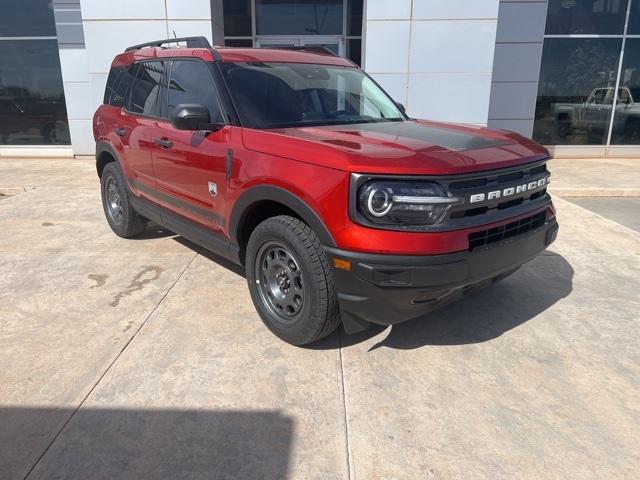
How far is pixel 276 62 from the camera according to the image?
3.96 metres

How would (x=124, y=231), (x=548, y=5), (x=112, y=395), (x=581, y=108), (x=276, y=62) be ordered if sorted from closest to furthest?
(x=112, y=395)
(x=276, y=62)
(x=124, y=231)
(x=548, y=5)
(x=581, y=108)

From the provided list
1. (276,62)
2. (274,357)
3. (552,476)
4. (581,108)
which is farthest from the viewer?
(581,108)

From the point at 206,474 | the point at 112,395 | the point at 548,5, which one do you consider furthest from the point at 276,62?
the point at 548,5

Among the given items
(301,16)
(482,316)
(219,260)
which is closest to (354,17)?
(301,16)

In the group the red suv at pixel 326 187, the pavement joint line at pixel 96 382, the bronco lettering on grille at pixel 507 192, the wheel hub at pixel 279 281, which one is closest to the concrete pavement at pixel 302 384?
the pavement joint line at pixel 96 382

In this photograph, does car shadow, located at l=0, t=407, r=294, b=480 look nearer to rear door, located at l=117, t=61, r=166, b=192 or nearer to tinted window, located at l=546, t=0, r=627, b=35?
rear door, located at l=117, t=61, r=166, b=192

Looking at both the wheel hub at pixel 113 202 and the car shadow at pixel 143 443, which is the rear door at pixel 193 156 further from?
the car shadow at pixel 143 443

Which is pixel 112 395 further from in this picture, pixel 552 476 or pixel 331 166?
pixel 552 476

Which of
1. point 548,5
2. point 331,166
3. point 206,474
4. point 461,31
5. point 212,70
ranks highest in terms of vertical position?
point 548,5

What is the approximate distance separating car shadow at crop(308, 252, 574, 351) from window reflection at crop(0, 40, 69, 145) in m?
11.1

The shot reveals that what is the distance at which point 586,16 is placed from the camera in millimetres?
11172

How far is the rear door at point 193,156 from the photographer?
3.55 m

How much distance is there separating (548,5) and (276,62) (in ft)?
31.5

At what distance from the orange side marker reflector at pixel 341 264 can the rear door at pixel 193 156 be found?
3.79ft
